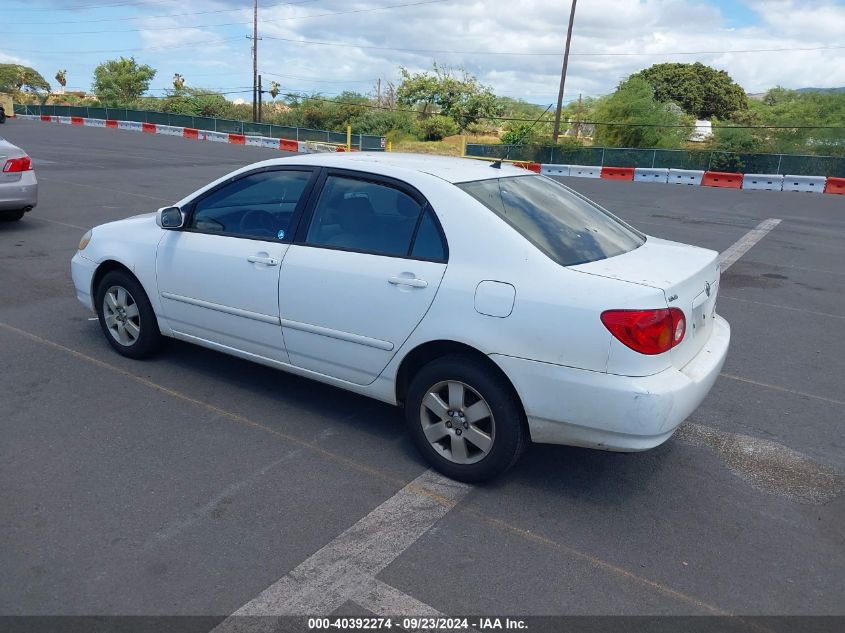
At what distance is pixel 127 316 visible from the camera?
5.43 meters

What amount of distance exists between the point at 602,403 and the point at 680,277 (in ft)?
2.73

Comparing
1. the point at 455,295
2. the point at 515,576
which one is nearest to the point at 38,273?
the point at 455,295

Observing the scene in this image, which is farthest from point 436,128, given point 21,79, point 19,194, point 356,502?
point 21,79

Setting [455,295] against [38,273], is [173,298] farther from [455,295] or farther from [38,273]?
A: [38,273]

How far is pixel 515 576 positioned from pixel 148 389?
9.85 feet

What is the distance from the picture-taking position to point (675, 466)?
4.25 m

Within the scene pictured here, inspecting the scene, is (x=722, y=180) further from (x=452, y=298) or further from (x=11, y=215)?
(x=452, y=298)

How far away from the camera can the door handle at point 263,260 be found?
445 centimetres

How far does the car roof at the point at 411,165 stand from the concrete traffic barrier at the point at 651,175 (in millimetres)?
22407

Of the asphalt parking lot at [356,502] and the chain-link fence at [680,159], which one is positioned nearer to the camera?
the asphalt parking lot at [356,502]

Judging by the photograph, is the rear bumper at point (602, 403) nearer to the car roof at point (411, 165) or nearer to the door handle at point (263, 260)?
the car roof at point (411, 165)

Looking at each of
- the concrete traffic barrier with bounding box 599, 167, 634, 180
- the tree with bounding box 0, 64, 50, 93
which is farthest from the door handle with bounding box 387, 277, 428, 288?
the tree with bounding box 0, 64, 50, 93

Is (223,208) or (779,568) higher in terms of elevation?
(223,208)

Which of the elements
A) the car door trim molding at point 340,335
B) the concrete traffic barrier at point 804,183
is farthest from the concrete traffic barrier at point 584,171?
the car door trim molding at point 340,335
